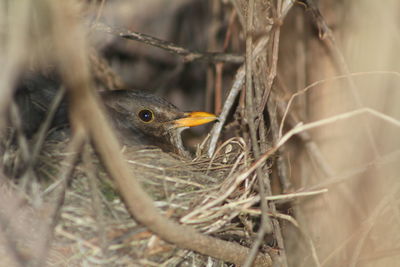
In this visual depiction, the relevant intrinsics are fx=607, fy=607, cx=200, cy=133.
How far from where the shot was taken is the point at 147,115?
Answer: 3.90 m

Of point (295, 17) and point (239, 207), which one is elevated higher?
point (295, 17)

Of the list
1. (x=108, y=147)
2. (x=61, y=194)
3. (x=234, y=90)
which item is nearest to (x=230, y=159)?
(x=234, y=90)

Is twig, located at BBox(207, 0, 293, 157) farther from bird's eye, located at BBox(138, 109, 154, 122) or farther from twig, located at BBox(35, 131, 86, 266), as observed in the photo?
twig, located at BBox(35, 131, 86, 266)

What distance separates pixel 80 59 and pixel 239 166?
155cm

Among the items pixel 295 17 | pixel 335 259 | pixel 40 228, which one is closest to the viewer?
pixel 40 228

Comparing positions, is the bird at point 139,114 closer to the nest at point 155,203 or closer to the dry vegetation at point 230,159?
the dry vegetation at point 230,159

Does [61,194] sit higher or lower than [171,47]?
lower

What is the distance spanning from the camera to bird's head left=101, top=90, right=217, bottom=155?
3.85m

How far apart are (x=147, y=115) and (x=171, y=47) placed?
0.50 metres

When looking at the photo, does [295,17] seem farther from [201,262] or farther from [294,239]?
[201,262]

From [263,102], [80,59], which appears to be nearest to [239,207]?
[263,102]

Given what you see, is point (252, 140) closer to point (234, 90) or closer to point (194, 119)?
point (234, 90)

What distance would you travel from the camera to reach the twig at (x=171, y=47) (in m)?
3.63

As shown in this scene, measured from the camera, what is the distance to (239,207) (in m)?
2.76
